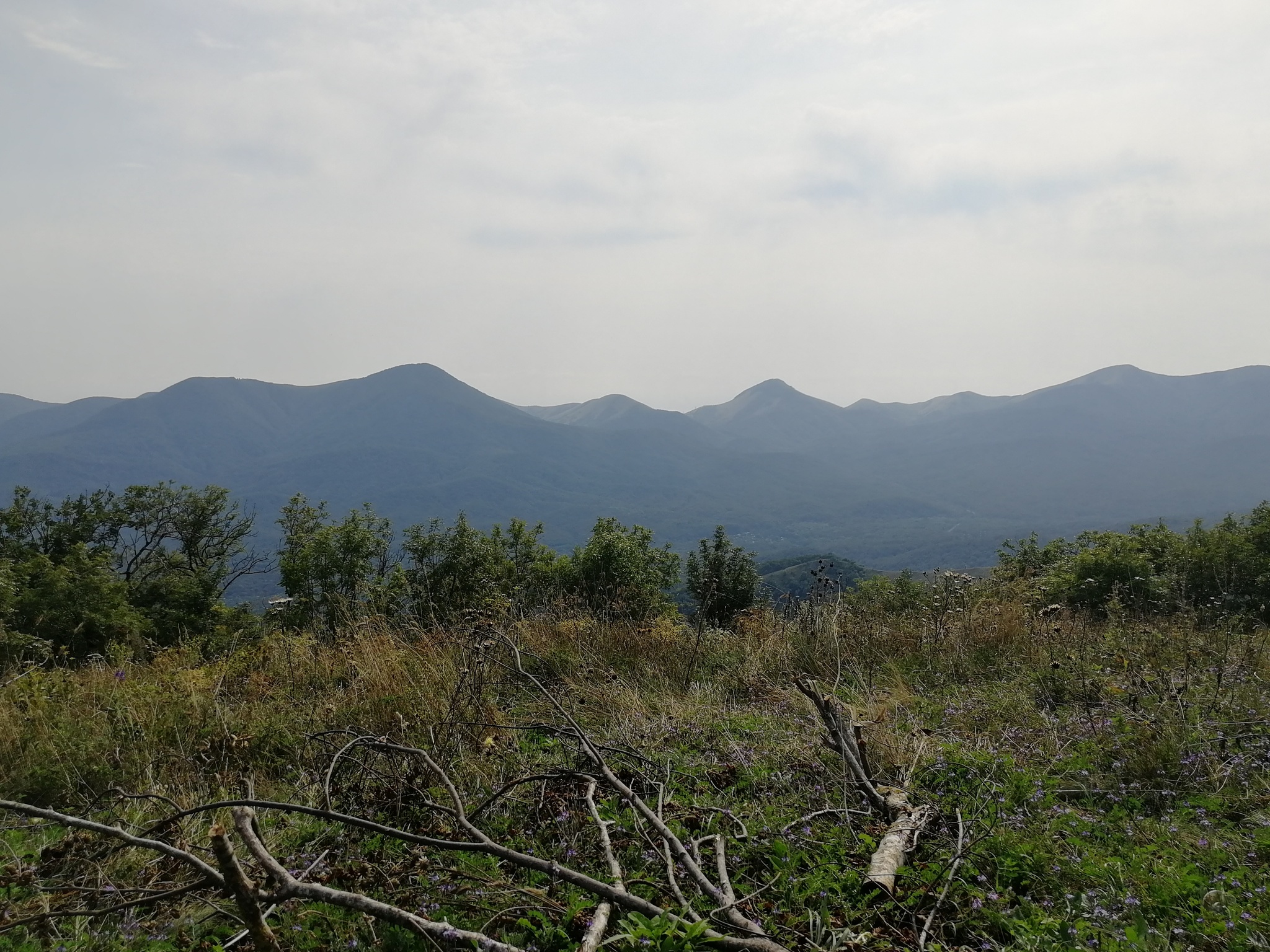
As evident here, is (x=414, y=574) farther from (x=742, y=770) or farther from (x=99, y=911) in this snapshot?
(x=99, y=911)

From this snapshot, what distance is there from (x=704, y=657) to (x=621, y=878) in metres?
4.67

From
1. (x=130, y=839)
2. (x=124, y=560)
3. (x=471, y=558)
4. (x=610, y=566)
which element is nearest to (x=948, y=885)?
(x=130, y=839)

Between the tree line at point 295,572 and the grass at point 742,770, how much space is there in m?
0.85

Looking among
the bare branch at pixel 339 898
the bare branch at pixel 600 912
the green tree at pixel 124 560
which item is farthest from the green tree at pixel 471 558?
the bare branch at pixel 339 898

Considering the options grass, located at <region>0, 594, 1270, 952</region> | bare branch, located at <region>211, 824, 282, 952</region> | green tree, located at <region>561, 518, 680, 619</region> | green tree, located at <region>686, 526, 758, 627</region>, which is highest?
bare branch, located at <region>211, 824, 282, 952</region>

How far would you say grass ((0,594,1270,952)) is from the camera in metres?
2.51

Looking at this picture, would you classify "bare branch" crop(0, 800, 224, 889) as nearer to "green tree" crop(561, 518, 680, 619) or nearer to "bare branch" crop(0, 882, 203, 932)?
"bare branch" crop(0, 882, 203, 932)

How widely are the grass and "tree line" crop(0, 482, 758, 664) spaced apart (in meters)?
0.85

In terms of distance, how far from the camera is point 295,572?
70.7 feet

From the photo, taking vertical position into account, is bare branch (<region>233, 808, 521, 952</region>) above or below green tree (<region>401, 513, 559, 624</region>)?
above

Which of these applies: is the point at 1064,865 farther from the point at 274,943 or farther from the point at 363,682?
the point at 363,682

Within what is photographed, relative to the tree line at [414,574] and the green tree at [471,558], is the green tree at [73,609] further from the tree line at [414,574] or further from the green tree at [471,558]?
the green tree at [471,558]

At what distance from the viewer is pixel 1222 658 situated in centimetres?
466

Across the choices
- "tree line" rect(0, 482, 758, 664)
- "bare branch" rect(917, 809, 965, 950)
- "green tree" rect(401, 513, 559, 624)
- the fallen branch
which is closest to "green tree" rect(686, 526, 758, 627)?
"tree line" rect(0, 482, 758, 664)
